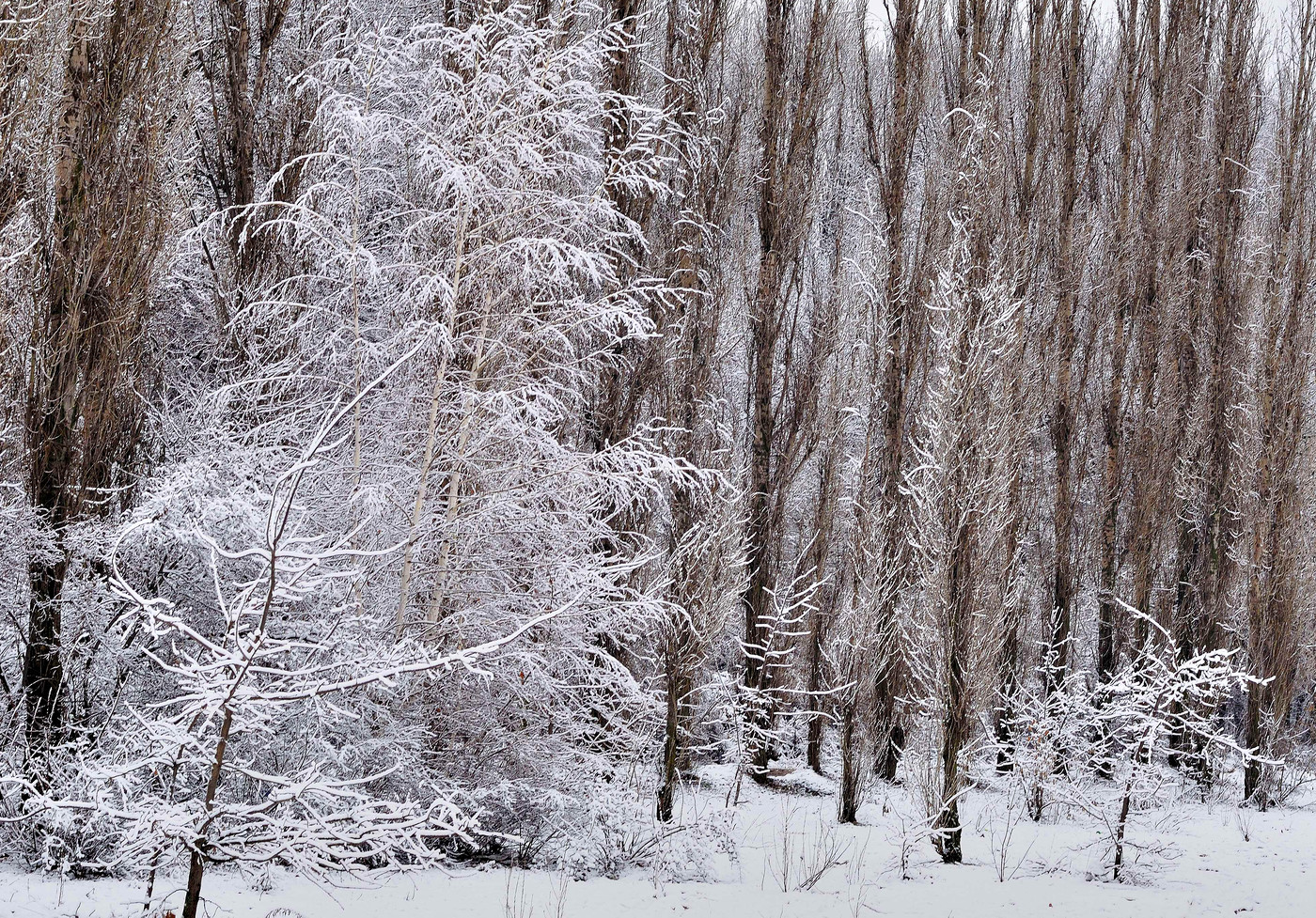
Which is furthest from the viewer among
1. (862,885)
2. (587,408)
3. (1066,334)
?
(1066,334)

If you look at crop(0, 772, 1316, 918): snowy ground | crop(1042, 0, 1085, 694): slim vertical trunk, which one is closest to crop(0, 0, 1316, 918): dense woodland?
crop(1042, 0, 1085, 694): slim vertical trunk

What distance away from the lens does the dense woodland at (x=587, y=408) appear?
6.59 metres

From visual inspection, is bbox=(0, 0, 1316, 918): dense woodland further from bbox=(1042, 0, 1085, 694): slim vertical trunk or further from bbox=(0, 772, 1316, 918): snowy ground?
bbox=(0, 772, 1316, 918): snowy ground

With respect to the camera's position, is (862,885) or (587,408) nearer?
(862,885)

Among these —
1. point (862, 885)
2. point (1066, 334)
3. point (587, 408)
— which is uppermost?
point (1066, 334)

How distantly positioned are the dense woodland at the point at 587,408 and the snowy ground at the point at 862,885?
18.9 inches

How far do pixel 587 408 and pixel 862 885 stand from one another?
5.16 meters

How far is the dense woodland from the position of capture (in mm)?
6594

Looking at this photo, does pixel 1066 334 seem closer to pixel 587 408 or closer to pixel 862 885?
pixel 587 408

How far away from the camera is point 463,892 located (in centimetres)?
643

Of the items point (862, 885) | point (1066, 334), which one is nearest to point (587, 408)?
point (862, 885)

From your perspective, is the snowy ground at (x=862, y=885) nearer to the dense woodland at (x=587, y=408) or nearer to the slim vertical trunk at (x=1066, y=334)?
the dense woodland at (x=587, y=408)

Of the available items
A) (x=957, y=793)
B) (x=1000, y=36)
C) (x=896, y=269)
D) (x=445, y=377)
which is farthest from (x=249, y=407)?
(x=1000, y=36)

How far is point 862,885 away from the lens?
7.64m
